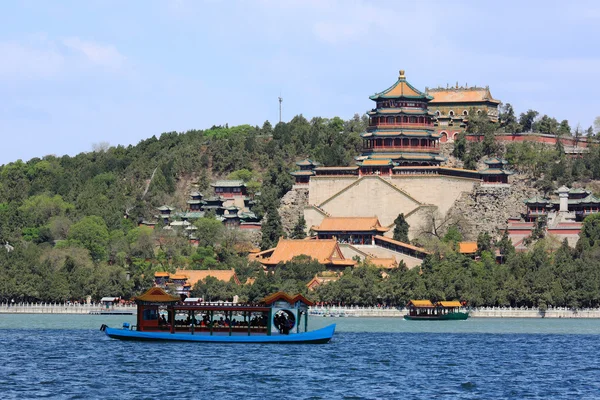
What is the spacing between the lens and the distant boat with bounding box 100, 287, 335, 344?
7212 cm

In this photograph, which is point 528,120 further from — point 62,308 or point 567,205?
point 62,308

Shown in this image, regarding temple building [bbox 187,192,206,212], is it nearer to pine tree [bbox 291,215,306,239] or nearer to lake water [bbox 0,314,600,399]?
pine tree [bbox 291,215,306,239]

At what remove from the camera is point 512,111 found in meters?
149

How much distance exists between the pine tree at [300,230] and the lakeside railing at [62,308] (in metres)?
15.5

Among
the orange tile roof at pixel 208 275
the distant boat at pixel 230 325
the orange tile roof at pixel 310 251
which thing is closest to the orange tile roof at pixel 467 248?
the orange tile roof at pixel 310 251

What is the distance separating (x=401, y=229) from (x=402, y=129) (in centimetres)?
1467

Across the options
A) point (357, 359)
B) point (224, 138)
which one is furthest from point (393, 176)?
point (357, 359)

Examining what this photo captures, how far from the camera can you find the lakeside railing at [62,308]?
116m

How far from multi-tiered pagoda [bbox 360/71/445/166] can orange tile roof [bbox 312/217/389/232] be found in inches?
374

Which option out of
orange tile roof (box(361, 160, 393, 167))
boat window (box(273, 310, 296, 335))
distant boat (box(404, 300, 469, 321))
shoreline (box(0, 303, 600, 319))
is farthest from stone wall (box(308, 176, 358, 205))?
boat window (box(273, 310, 296, 335))

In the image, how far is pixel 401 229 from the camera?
12206 centimetres

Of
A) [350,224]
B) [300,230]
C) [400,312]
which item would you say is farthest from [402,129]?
[400,312]

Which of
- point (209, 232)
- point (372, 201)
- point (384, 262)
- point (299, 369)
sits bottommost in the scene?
point (299, 369)

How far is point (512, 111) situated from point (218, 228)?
35315mm
